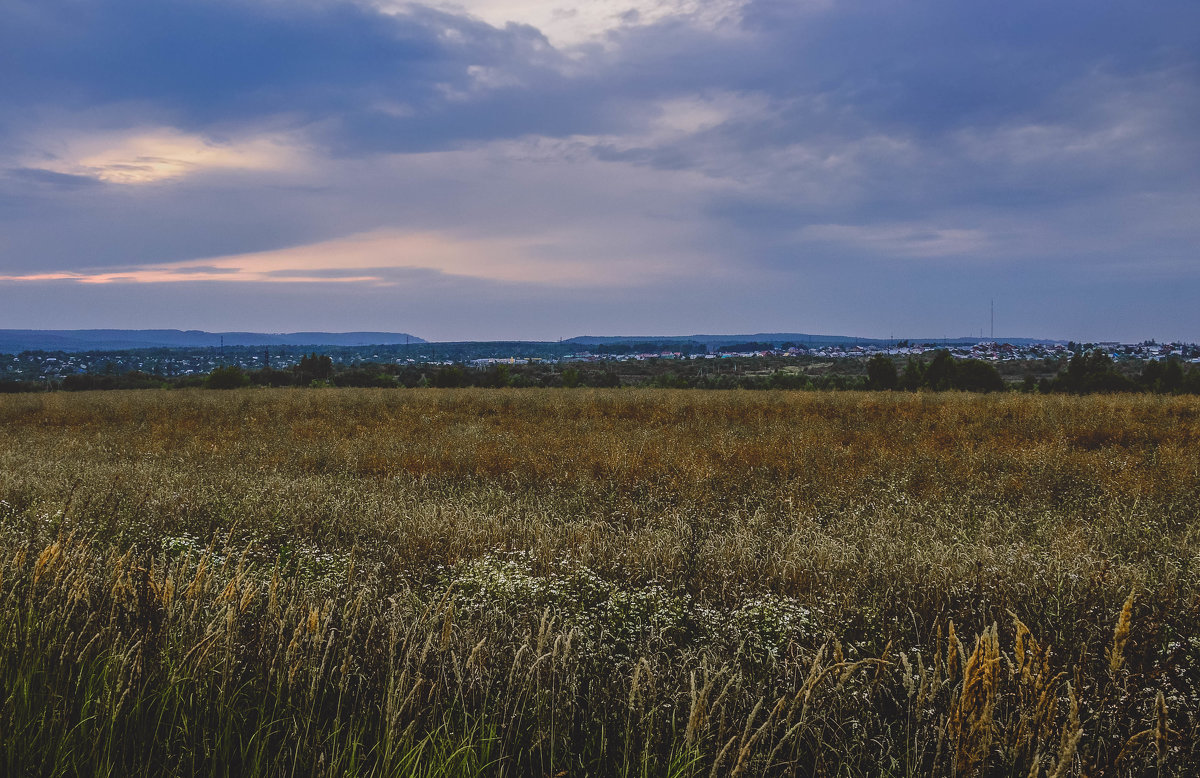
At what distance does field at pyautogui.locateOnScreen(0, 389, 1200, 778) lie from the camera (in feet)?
7.86

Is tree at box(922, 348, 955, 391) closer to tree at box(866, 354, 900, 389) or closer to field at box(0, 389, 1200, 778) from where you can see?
tree at box(866, 354, 900, 389)

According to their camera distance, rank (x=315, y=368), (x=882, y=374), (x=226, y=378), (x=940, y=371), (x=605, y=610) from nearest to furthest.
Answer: (x=605, y=610) → (x=882, y=374) → (x=226, y=378) → (x=940, y=371) → (x=315, y=368)

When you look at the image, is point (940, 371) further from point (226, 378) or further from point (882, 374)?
point (226, 378)

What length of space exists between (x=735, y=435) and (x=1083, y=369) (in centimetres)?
4284

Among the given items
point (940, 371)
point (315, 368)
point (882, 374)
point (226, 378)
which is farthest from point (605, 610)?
point (315, 368)

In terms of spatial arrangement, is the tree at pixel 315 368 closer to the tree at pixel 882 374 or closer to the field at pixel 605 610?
the tree at pixel 882 374

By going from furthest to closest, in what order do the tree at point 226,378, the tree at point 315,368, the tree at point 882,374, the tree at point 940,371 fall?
the tree at point 315,368 → the tree at point 226,378 → the tree at point 882,374 → the tree at point 940,371

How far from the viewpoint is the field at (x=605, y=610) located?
2395mm

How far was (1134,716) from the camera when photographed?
285 centimetres

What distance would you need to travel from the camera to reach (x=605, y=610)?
4.33m

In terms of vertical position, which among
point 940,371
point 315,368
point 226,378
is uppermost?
point 315,368

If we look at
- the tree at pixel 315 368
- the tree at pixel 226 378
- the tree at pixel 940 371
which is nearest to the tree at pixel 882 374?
the tree at pixel 940 371

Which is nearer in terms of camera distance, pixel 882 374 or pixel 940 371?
pixel 882 374

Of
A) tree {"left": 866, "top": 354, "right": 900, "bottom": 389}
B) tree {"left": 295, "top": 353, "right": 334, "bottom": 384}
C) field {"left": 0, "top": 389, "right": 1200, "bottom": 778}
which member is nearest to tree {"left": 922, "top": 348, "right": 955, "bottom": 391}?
tree {"left": 866, "top": 354, "right": 900, "bottom": 389}
